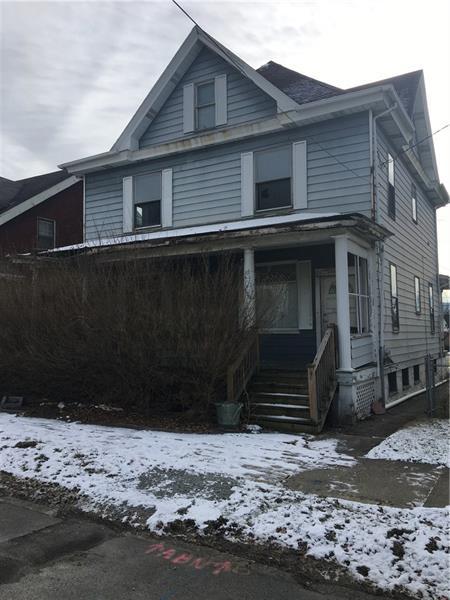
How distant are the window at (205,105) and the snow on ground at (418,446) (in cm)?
905

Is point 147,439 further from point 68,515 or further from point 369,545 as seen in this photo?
point 369,545

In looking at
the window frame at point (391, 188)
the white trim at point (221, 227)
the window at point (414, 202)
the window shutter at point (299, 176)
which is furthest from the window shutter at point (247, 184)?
the window at point (414, 202)

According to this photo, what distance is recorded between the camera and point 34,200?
22.5 m

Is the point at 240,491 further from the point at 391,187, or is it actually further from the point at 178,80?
the point at 178,80

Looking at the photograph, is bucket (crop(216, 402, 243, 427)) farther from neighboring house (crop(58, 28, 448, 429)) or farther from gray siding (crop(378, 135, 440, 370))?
gray siding (crop(378, 135, 440, 370))

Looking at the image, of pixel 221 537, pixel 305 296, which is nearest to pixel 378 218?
pixel 305 296

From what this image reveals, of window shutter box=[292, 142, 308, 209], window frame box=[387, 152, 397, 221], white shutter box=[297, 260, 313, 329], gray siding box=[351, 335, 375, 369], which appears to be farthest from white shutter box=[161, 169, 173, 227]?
gray siding box=[351, 335, 375, 369]

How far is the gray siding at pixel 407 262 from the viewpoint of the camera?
11.9 m

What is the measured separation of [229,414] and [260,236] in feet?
11.9

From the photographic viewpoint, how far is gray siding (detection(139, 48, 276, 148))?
40.5 feet

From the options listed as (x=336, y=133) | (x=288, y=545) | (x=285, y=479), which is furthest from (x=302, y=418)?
(x=336, y=133)

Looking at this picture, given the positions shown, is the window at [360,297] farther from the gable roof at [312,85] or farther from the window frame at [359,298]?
the gable roof at [312,85]

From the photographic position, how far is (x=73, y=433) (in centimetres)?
780

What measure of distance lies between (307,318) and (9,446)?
6.82 meters
